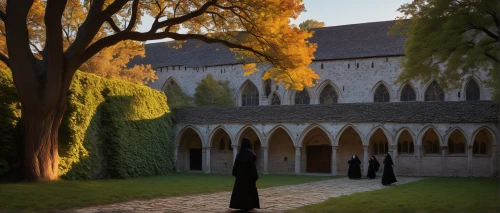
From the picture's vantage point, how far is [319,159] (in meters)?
34.5

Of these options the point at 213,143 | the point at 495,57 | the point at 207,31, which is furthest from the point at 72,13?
the point at 495,57

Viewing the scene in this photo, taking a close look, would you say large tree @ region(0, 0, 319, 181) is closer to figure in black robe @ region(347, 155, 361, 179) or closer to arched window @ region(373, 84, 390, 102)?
figure in black robe @ region(347, 155, 361, 179)

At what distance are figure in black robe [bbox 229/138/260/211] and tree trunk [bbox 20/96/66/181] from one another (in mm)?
7857

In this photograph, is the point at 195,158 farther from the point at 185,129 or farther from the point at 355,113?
the point at 355,113

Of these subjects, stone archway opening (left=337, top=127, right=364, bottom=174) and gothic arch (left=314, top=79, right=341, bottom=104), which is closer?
stone archway opening (left=337, top=127, right=364, bottom=174)

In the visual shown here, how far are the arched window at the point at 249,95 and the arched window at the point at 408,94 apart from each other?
39.6 ft

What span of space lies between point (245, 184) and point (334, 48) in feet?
108

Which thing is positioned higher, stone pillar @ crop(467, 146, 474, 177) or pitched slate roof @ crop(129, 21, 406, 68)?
pitched slate roof @ crop(129, 21, 406, 68)

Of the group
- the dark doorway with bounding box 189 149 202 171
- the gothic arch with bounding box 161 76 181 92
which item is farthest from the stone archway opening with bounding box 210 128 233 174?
the gothic arch with bounding box 161 76 181 92

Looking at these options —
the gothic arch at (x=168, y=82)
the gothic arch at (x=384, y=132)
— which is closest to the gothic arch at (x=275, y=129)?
the gothic arch at (x=384, y=132)

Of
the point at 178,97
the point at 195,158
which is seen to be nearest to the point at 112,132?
the point at 195,158

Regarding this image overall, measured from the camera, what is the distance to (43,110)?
16.6 meters

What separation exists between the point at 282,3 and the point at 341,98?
26252mm

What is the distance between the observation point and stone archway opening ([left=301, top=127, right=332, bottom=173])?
34.0 metres
